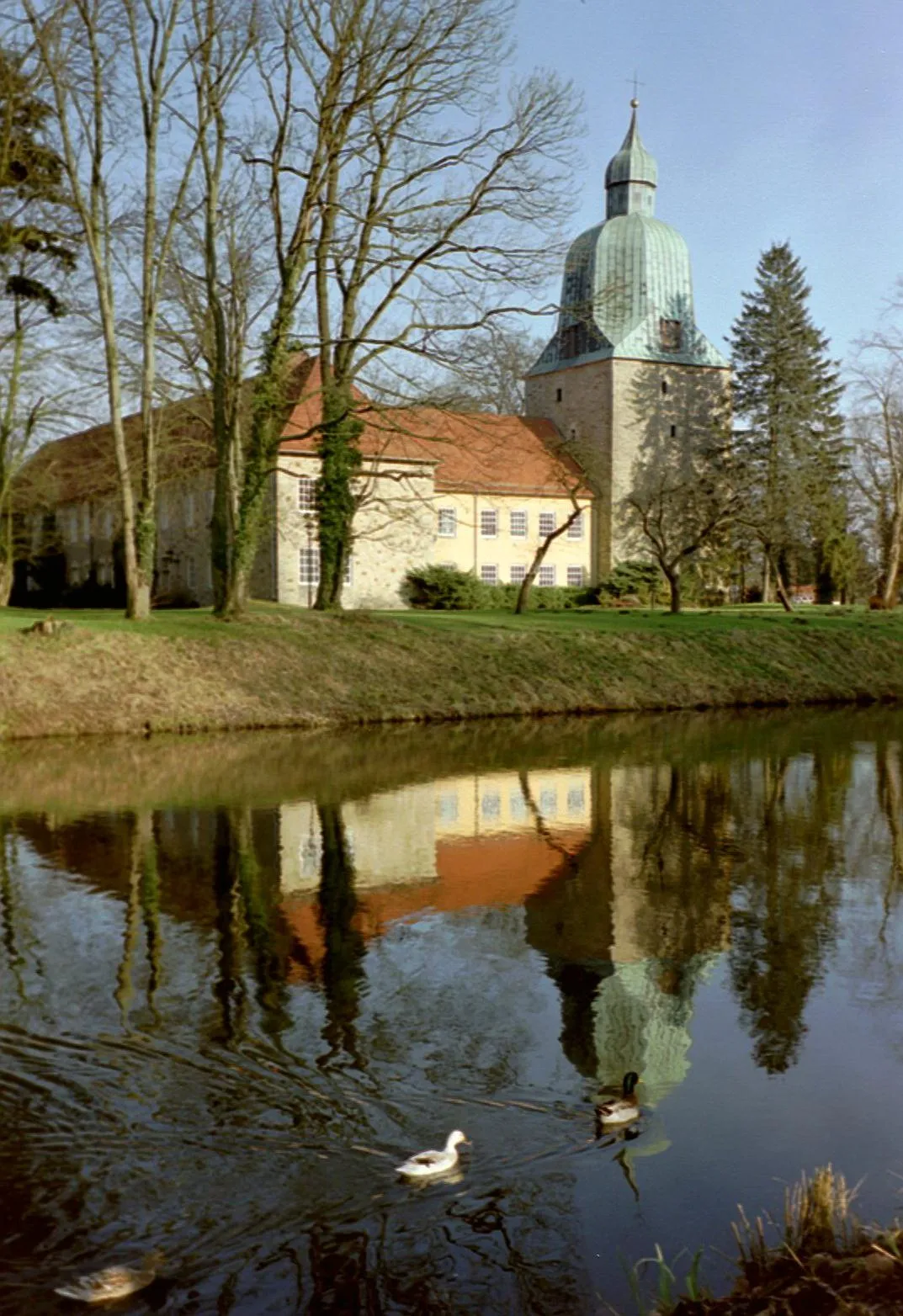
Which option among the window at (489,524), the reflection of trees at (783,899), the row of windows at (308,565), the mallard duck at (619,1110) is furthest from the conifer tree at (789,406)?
the mallard duck at (619,1110)

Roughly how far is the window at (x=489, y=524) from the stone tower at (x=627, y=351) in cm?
532

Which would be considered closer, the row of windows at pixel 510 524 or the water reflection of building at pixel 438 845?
the water reflection of building at pixel 438 845

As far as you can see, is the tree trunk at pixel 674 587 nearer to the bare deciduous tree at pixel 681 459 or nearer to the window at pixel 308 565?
the window at pixel 308 565

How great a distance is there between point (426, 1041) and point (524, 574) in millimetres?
47419

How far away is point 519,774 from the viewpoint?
1758 cm

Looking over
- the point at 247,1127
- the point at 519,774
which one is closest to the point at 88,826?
the point at 519,774

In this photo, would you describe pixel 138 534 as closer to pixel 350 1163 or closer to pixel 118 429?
pixel 118 429

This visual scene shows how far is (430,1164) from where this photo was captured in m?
5.15

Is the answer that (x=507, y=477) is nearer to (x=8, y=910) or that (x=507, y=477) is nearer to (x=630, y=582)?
(x=630, y=582)

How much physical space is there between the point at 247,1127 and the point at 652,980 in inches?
124

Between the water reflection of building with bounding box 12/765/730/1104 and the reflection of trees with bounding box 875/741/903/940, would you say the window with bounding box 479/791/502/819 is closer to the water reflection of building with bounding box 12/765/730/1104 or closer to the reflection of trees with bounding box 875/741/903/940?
the water reflection of building with bounding box 12/765/730/1104

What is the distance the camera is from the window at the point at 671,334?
59250mm

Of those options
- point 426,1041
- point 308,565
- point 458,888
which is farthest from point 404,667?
point 426,1041

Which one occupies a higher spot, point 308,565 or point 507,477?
point 507,477
